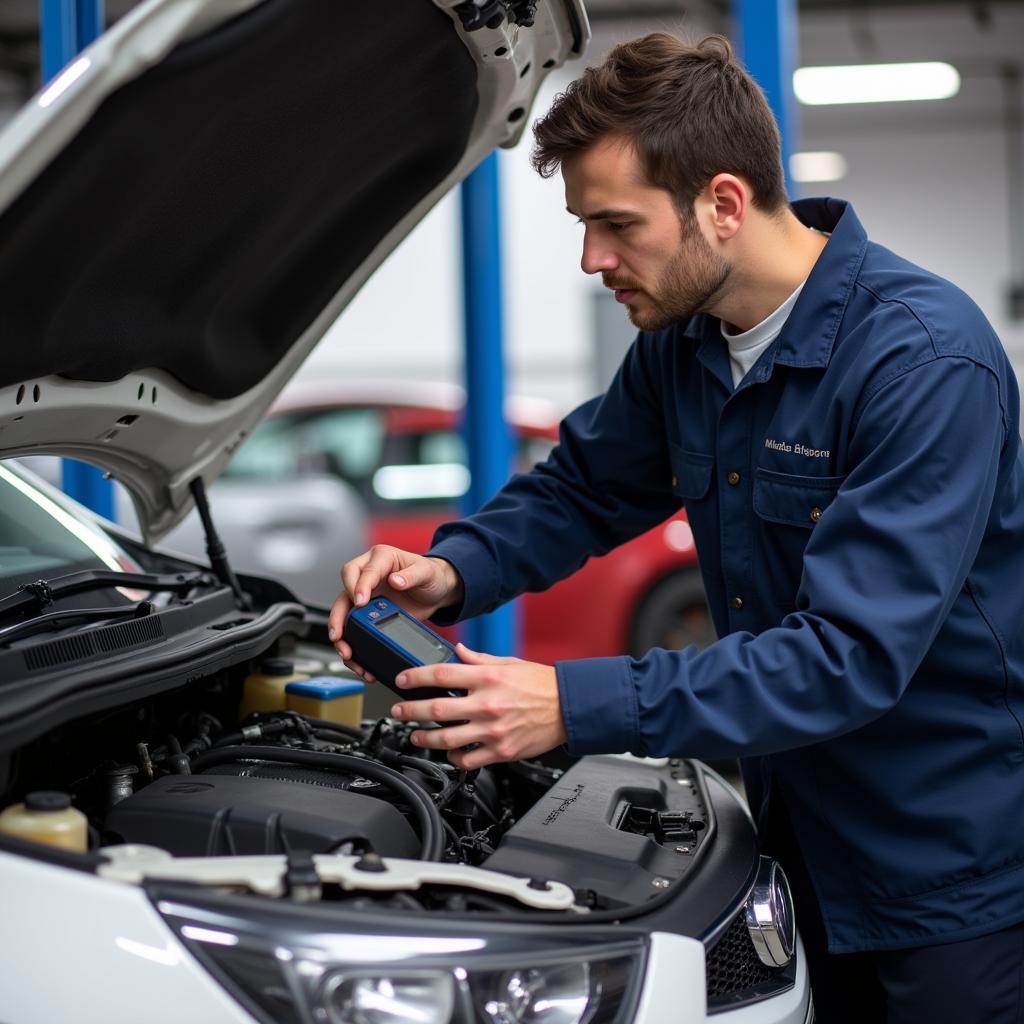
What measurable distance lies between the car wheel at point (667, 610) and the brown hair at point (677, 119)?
348cm

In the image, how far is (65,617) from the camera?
5.55 ft

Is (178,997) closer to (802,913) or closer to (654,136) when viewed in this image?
(802,913)

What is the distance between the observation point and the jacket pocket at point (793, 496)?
1670 mm

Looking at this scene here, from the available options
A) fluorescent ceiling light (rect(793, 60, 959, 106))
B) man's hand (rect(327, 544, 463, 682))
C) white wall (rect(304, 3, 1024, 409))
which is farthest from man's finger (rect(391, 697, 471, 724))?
fluorescent ceiling light (rect(793, 60, 959, 106))

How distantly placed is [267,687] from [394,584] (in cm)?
43

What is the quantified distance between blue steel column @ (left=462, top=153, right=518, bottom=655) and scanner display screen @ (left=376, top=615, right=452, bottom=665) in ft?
7.51

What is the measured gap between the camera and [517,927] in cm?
124

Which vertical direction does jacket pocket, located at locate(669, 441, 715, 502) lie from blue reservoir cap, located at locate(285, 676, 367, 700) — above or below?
above

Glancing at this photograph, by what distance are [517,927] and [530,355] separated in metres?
9.16

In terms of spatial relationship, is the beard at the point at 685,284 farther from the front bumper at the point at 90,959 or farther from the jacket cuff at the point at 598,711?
the front bumper at the point at 90,959

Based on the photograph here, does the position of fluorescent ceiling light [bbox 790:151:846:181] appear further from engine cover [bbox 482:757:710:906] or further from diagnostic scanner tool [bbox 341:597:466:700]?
diagnostic scanner tool [bbox 341:597:466:700]

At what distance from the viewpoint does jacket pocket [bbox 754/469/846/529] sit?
5.48ft

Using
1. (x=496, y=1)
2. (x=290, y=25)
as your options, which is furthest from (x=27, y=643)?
(x=496, y=1)

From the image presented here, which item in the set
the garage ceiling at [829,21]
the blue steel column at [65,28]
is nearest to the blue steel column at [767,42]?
the blue steel column at [65,28]
